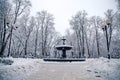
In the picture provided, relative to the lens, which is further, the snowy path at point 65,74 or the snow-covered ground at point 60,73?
the snowy path at point 65,74

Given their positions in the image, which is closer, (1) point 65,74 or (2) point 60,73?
(1) point 65,74

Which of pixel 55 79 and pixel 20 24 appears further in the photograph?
pixel 20 24

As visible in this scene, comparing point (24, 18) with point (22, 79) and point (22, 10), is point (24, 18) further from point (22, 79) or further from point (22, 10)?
point (22, 79)

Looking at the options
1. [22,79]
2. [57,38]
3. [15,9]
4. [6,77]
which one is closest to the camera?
[6,77]

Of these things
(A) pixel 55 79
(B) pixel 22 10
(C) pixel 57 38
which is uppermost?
(B) pixel 22 10

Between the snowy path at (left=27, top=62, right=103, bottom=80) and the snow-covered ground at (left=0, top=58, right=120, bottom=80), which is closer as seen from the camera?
the snow-covered ground at (left=0, top=58, right=120, bottom=80)

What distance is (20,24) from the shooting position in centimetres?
Result: 3581

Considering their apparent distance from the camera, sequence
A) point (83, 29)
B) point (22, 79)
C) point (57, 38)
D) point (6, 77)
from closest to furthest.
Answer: point (6, 77) → point (22, 79) → point (83, 29) → point (57, 38)

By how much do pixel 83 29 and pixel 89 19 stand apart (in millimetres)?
3885

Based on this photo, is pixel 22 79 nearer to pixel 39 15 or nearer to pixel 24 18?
pixel 24 18

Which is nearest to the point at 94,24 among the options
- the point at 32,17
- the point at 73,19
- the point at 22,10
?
the point at 73,19

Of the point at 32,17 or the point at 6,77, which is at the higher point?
the point at 32,17

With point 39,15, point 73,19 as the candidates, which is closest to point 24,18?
A: point 39,15

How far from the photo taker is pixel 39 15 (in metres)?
38.6
